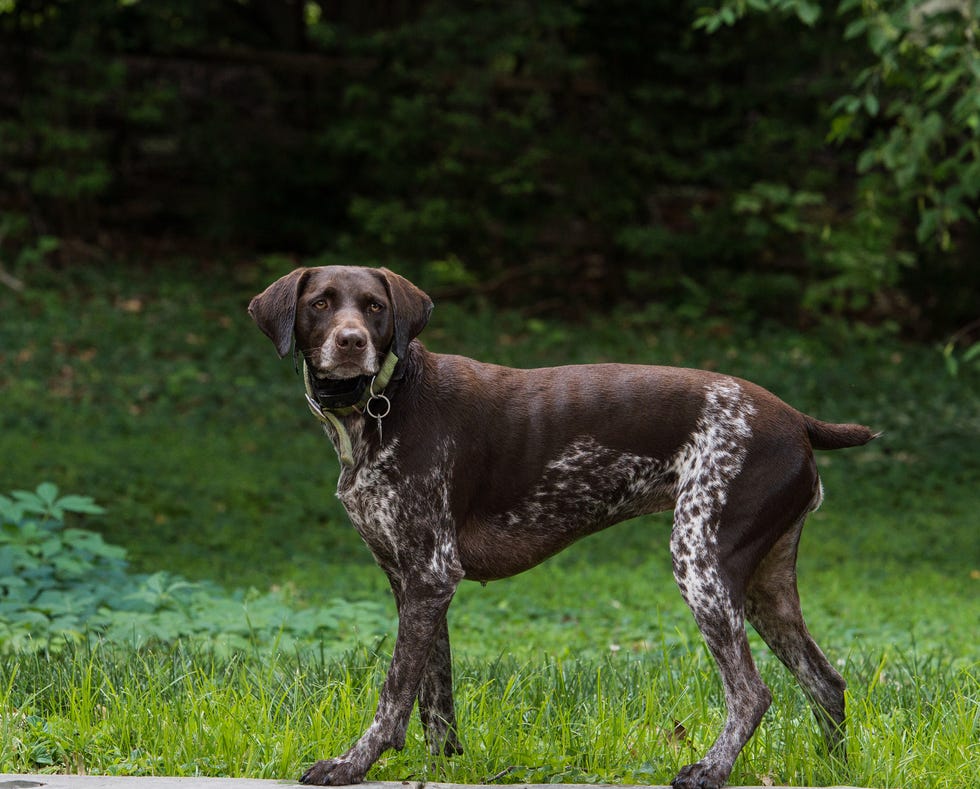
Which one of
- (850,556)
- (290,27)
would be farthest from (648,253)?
(850,556)

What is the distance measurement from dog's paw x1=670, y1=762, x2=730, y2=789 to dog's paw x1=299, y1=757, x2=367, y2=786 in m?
1.00

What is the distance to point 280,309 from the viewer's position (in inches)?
169

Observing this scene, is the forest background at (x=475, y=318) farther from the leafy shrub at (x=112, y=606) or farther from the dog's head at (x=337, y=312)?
the dog's head at (x=337, y=312)

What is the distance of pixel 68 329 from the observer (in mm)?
15406

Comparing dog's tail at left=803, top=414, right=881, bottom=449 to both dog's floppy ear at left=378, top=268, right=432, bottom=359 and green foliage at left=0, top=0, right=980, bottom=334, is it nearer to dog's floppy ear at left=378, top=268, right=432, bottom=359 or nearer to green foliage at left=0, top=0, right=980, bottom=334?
dog's floppy ear at left=378, top=268, right=432, bottom=359

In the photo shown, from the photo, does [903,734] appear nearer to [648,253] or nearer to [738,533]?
[738,533]

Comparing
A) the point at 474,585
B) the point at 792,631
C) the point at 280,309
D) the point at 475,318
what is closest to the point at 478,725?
the point at 792,631

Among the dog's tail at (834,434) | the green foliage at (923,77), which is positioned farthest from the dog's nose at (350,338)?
the green foliage at (923,77)

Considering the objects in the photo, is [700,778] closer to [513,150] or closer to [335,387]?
[335,387]

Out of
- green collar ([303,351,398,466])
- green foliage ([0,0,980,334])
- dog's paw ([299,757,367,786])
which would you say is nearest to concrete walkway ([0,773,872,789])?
dog's paw ([299,757,367,786])

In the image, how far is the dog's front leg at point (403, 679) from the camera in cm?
418

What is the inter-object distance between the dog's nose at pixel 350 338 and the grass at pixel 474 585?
1.35 metres

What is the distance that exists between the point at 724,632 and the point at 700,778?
46 cm

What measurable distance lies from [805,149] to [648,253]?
7.90 feet
